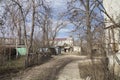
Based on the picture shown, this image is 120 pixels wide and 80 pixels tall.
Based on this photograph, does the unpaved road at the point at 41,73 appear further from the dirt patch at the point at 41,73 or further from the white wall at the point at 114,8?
the white wall at the point at 114,8

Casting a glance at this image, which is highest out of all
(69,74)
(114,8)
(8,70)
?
(114,8)

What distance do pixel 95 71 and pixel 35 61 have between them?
16.3 metres

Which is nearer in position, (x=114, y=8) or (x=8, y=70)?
(x=114, y=8)

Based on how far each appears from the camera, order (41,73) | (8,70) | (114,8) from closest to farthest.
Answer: (114,8) < (41,73) < (8,70)

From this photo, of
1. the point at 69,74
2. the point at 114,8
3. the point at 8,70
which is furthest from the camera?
the point at 8,70

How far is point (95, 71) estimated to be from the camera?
11.7 metres

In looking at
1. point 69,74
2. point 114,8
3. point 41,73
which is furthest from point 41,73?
point 114,8

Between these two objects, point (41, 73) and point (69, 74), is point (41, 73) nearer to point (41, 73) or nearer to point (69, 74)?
point (41, 73)

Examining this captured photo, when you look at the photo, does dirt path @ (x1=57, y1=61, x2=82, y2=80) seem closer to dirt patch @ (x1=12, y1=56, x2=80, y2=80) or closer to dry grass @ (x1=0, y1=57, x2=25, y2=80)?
dirt patch @ (x1=12, y1=56, x2=80, y2=80)

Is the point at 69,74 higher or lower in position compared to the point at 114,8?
lower

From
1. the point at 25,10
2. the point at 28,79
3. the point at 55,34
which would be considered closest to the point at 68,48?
the point at 55,34

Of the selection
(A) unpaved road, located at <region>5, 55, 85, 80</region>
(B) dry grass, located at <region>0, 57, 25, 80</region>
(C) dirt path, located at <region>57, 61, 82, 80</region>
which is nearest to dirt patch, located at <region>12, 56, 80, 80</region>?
(A) unpaved road, located at <region>5, 55, 85, 80</region>

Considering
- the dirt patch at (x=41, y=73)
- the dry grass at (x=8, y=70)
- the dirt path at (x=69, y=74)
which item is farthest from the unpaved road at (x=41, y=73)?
the dry grass at (x=8, y=70)

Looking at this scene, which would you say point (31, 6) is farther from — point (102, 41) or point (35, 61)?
point (102, 41)
